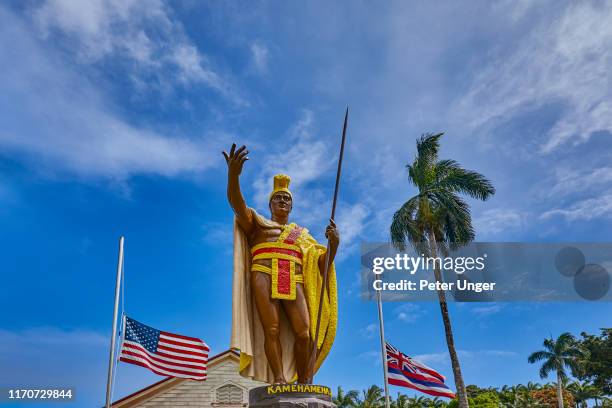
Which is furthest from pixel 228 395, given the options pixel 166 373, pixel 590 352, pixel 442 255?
pixel 590 352

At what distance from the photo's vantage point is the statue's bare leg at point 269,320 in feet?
22.6

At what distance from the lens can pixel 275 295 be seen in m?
7.01

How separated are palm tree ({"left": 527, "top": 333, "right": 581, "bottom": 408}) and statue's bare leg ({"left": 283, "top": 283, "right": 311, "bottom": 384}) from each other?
130 feet

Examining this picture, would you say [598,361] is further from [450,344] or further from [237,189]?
[237,189]

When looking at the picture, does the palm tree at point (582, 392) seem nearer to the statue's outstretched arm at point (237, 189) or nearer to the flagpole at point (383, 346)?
the flagpole at point (383, 346)

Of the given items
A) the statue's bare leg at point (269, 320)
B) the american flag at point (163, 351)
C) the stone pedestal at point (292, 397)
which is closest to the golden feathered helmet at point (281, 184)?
the statue's bare leg at point (269, 320)

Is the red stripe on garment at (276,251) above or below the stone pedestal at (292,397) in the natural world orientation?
above

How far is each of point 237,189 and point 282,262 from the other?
108 cm

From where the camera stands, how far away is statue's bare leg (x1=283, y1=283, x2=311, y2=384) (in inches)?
277

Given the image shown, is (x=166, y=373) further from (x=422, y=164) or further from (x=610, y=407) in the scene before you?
(x=610, y=407)

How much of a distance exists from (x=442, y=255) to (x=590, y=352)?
25.9 meters

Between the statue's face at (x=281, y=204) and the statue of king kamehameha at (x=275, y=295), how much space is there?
19 cm

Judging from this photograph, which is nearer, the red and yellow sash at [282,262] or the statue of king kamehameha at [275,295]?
the statue of king kamehameha at [275,295]

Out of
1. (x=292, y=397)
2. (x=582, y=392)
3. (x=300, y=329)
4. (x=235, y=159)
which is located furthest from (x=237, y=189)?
(x=582, y=392)
